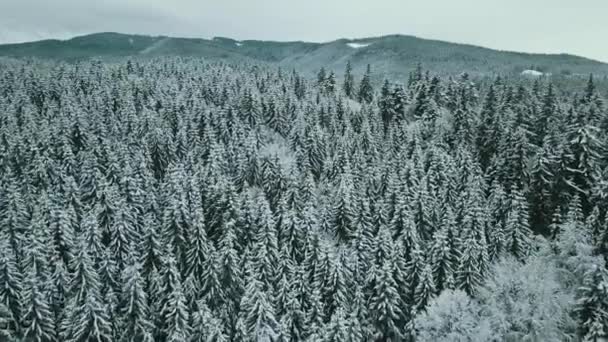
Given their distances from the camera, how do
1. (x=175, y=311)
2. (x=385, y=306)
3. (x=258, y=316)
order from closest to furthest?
(x=175, y=311) < (x=258, y=316) < (x=385, y=306)

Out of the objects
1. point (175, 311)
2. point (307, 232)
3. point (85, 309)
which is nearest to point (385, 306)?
point (307, 232)

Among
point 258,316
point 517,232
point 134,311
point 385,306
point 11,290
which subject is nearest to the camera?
point 258,316

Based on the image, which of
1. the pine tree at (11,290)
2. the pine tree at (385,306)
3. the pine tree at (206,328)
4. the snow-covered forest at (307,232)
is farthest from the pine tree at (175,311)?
the pine tree at (385,306)

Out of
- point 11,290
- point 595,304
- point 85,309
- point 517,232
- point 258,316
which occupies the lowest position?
point 258,316

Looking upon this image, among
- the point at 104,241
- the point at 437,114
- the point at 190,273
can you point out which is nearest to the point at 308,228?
the point at 190,273

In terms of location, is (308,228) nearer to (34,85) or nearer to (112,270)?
(112,270)

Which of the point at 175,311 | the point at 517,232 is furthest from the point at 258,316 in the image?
the point at 517,232

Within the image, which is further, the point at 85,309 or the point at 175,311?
the point at 175,311

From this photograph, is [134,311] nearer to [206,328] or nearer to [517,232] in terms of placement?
[206,328]

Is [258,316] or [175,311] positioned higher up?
[175,311]

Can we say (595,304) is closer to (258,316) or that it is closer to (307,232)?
(258,316)
